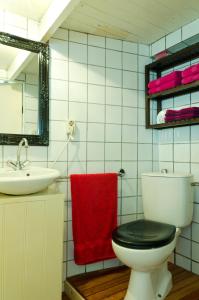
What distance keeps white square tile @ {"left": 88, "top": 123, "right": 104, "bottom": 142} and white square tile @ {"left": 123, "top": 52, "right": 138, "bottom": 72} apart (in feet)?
1.90

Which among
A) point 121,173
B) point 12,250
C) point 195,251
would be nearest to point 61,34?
point 121,173

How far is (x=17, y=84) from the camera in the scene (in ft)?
5.65

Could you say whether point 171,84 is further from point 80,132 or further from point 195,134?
point 80,132

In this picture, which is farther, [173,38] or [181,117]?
[173,38]

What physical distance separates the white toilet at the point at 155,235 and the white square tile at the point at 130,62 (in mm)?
950

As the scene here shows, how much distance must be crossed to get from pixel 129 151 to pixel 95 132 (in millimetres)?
360

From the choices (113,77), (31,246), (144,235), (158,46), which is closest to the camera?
(31,246)

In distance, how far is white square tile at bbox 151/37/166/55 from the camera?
7.04 ft

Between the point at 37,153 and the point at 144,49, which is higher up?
the point at 144,49

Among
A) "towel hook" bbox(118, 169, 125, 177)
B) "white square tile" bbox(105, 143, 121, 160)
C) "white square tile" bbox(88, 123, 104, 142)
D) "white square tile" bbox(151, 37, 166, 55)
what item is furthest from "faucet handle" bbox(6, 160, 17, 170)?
"white square tile" bbox(151, 37, 166, 55)

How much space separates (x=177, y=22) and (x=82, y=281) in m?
2.06

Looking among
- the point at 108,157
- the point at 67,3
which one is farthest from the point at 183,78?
the point at 67,3

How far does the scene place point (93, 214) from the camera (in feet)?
6.03

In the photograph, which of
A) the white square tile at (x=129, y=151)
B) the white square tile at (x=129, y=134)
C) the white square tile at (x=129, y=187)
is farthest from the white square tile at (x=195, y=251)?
the white square tile at (x=129, y=134)
